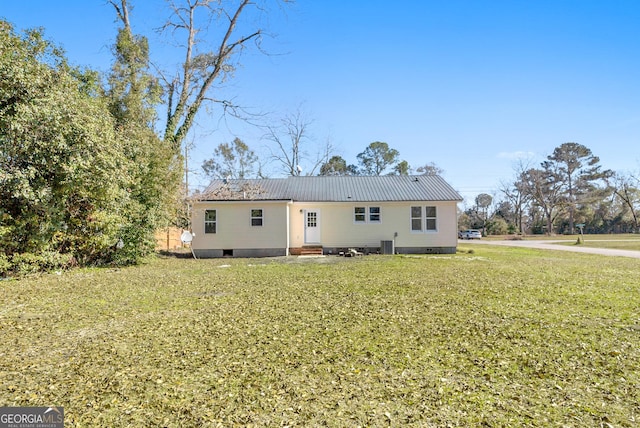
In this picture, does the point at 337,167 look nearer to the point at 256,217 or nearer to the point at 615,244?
the point at 256,217

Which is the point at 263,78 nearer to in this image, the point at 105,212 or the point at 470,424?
the point at 105,212

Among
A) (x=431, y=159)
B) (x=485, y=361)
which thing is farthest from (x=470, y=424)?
(x=431, y=159)

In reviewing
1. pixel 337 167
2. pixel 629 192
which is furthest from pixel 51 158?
pixel 629 192

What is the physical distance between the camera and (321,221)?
16766 mm

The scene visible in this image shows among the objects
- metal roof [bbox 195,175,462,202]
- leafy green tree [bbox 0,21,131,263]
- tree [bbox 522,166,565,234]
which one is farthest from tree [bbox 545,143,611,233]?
leafy green tree [bbox 0,21,131,263]

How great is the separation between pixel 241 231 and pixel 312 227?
345cm

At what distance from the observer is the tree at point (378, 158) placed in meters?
40.5

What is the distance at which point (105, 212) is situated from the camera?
10.5m

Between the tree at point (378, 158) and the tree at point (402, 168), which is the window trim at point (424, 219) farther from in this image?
the tree at point (378, 158)

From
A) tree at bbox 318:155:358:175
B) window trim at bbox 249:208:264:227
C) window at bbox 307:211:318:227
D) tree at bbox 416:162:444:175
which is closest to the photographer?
window trim at bbox 249:208:264:227

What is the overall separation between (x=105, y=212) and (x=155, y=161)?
2738mm

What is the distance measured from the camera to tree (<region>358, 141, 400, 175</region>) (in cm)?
4053

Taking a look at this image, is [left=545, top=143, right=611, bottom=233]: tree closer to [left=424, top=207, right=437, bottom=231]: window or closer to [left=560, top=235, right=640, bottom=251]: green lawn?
[left=560, top=235, right=640, bottom=251]: green lawn

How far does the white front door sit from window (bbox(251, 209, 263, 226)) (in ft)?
7.36
